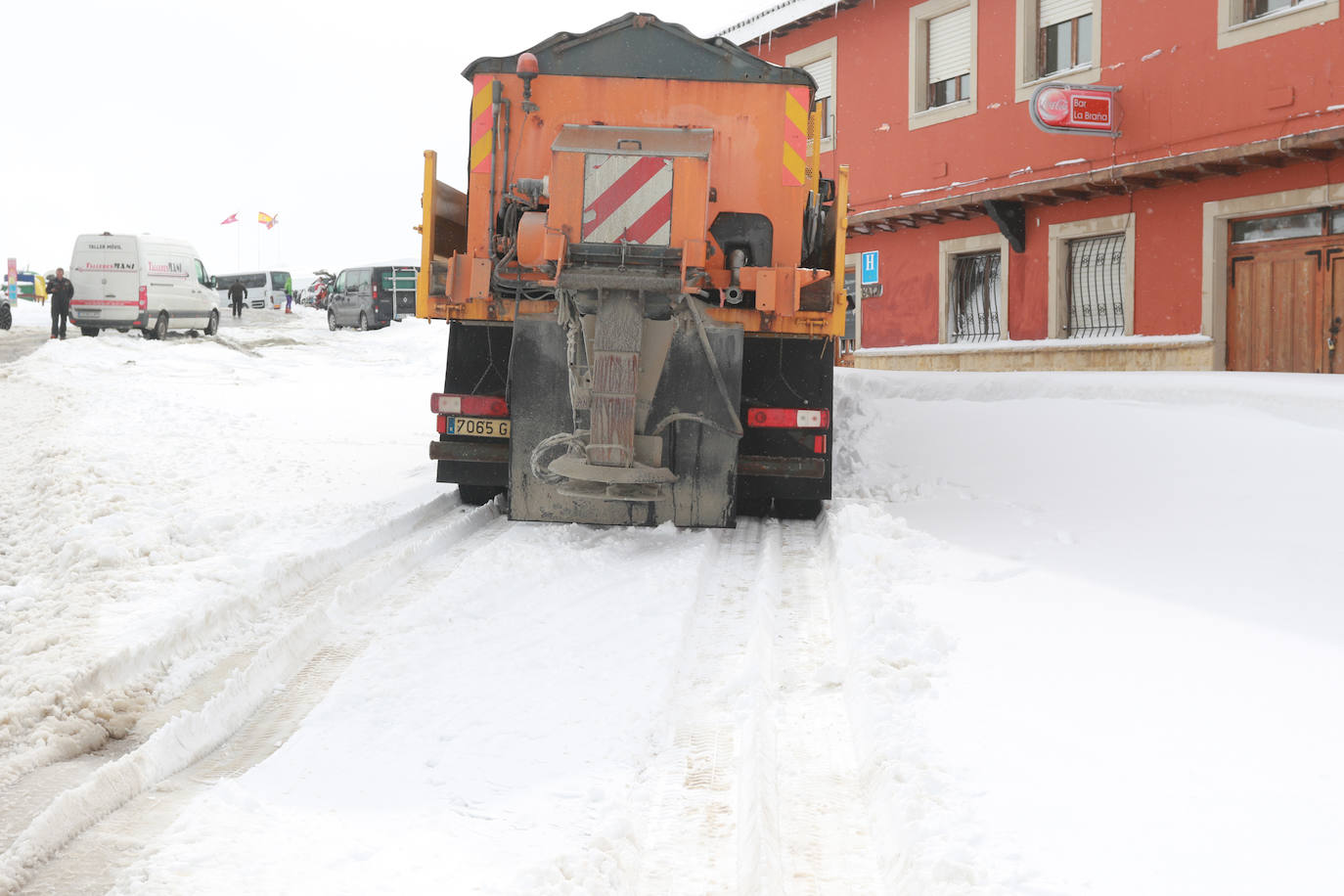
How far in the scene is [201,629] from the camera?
4695mm

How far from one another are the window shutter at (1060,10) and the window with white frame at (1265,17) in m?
2.39

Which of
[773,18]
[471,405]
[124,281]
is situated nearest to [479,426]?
[471,405]

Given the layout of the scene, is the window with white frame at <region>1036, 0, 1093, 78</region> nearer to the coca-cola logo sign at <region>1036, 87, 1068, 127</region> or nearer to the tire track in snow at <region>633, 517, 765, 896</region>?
the coca-cola logo sign at <region>1036, 87, 1068, 127</region>

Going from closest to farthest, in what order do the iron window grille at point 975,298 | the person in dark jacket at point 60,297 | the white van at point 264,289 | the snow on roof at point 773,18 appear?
1. the iron window grille at point 975,298
2. the snow on roof at point 773,18
3. the person in dark jacket at point 60,297
4. the white van at point 264,289

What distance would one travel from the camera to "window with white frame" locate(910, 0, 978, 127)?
56.6ft

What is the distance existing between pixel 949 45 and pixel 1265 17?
18.5ft

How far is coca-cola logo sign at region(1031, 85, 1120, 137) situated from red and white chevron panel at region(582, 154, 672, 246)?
9.68 meters

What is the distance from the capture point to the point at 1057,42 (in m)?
16.0

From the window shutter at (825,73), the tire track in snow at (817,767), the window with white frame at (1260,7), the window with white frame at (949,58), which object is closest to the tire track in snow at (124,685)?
the tire track in snow at (817,767)

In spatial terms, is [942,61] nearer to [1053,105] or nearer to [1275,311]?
[1053,105]

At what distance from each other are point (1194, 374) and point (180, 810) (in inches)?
426

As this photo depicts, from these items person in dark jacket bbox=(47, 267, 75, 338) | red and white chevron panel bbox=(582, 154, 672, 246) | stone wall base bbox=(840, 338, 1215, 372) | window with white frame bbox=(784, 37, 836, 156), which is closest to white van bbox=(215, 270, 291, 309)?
person in dark jacket bbox=(47, 267, 75, 338)

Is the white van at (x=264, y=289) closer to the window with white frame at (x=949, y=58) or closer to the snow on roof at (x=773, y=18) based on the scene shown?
the snow on roof at (x=773, y=18)

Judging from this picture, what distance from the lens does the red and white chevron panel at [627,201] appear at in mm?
6391
